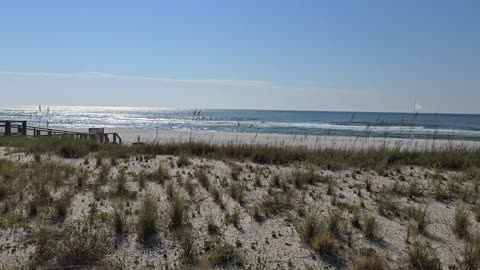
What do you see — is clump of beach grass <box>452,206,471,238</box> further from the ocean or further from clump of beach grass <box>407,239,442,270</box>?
the ocean

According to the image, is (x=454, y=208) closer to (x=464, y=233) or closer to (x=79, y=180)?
(x=464, y=233)

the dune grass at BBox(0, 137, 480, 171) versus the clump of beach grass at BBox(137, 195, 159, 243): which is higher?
the dune grass at BBox(0, 137, 480, 171)

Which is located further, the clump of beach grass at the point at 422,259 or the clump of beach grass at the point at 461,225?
the clump of beach grass at the point at 461,225

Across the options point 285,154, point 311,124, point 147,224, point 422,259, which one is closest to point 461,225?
point 422,259

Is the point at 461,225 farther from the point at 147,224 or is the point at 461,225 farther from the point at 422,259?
the point at 147,224

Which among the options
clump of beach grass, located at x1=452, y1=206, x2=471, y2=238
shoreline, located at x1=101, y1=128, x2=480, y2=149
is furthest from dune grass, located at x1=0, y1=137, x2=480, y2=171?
clump of beach grass, located at x1=452, y1=206, x2=471, y2=238

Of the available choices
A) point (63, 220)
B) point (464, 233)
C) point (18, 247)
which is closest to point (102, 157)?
point (63, 220)

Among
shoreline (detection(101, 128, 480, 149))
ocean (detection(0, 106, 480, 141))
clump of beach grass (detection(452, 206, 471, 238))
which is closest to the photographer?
clump of beach grass (detection(452, 206, 471, 238))

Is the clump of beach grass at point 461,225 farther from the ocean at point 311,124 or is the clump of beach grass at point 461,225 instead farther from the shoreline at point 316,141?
the ocean at point 311,124

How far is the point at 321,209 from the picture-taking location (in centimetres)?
657

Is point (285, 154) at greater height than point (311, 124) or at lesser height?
greater

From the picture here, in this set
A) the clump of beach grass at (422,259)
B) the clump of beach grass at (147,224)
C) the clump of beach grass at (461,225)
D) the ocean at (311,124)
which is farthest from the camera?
the ocean at (311,124)

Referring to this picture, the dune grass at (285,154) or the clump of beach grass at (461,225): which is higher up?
the dune grass at (285,154)

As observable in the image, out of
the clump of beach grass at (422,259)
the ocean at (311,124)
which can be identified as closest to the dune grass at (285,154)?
the ocean at (311,124)
